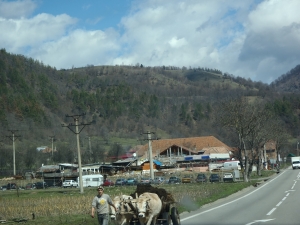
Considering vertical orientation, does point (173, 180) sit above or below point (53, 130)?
below

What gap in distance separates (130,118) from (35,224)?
17158cm

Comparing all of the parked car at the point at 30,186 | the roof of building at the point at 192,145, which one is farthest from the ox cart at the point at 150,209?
the roof of building at the point at 192,145

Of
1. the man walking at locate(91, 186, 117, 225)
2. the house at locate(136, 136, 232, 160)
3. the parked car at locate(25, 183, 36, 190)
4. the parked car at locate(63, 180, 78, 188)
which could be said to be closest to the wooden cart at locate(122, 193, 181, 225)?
the man walking at locate(91, 186, 117, 225)

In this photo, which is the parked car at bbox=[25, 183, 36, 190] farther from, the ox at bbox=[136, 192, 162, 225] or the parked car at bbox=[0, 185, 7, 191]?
the ox at bbox=[136, 192, 162, 225]

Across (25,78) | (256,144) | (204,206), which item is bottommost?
(204,206)

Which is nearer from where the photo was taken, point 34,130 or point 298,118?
point 34,130

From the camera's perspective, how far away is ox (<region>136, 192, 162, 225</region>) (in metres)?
14.2

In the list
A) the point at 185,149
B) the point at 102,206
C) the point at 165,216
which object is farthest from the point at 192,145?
the point at 102,206

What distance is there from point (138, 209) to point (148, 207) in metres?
0.42

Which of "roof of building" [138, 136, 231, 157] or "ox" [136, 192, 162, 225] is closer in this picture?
"ox" [136, 192, 162, 225]

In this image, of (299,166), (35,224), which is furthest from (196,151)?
(35,224)

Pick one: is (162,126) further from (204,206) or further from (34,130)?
(204,206)

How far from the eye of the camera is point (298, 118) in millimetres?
193750

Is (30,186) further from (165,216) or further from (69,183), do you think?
(165,216)
